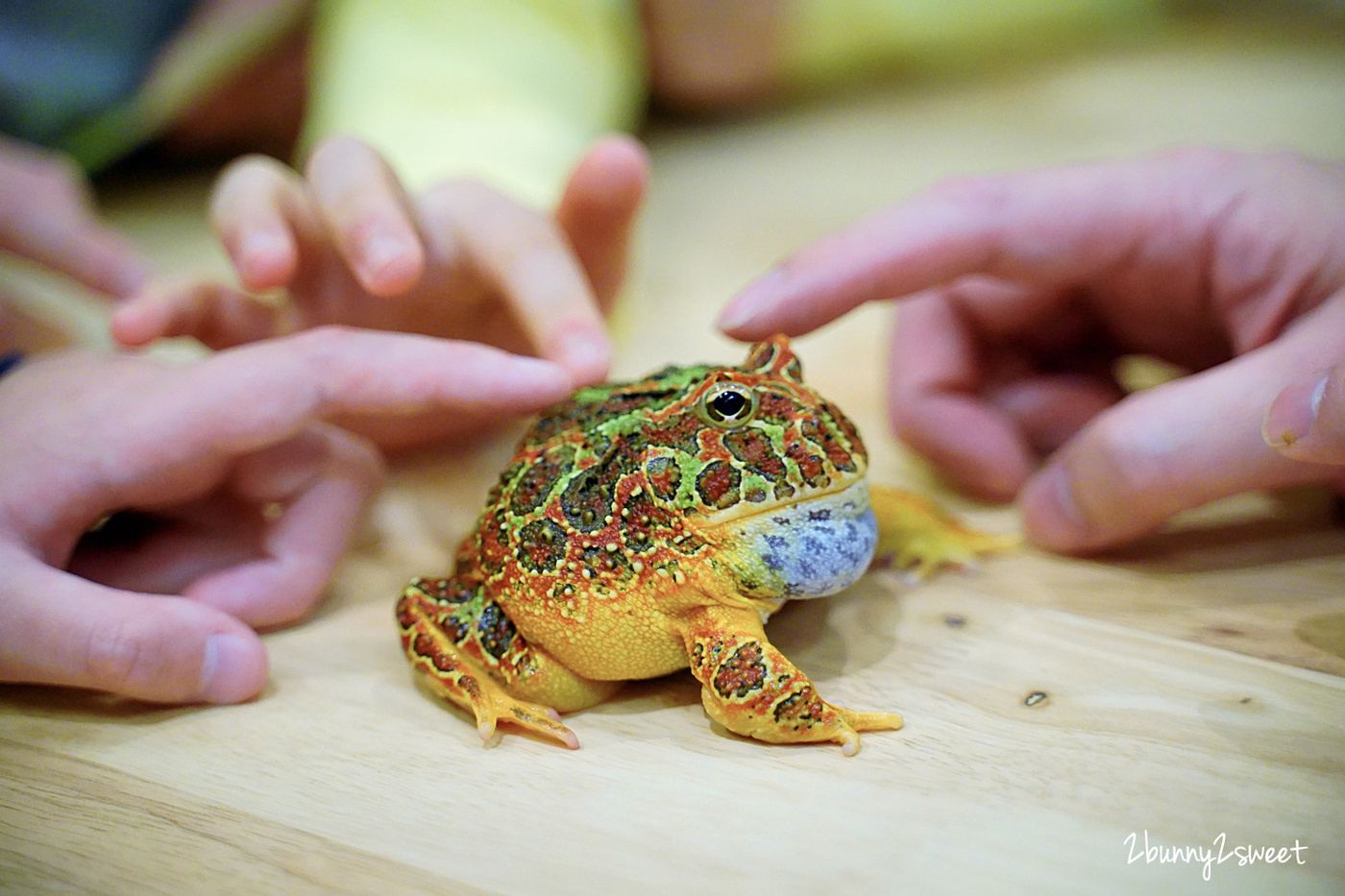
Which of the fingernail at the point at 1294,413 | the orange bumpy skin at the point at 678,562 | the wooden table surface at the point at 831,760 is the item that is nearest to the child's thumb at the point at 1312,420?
the fingernail at the point at 1294,413

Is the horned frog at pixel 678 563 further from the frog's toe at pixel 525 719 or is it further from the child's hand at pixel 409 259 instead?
the child's hand at pixel 409 259

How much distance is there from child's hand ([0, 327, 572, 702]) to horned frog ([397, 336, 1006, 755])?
0.18m

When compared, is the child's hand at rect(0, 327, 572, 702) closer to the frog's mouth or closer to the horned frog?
the horned frog

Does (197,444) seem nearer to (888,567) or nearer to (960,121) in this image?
(888,567)

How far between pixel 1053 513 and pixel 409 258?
84 cm

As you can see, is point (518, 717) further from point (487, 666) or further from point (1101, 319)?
point (1101, 319)

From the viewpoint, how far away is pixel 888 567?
1128 mm

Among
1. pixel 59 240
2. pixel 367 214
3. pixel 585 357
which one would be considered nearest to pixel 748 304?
pixel 585 357

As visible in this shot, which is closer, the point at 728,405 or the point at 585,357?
the point at 728,405

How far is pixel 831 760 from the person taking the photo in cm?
83

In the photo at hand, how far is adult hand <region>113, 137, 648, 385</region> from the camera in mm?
1115

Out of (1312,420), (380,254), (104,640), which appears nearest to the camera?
(1312,420)

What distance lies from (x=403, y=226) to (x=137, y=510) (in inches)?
19.5

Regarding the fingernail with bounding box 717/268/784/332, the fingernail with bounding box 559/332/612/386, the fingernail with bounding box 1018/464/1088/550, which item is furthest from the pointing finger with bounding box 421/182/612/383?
the fingernail with bounding box 1018/464/1088/550
